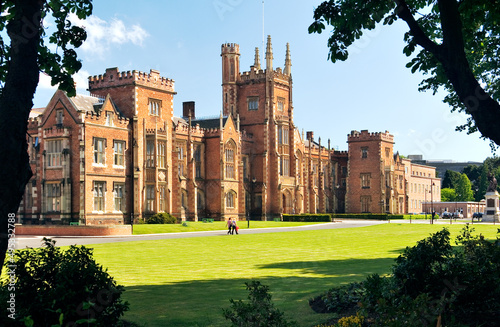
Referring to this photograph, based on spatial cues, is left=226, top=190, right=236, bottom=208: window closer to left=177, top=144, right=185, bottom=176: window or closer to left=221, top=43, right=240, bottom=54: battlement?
left=177, top=144, right=185, bottom=176: window

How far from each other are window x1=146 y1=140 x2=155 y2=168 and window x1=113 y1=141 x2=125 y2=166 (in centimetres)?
340

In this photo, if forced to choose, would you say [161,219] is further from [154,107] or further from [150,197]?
[154,107]

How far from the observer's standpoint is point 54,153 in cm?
4972

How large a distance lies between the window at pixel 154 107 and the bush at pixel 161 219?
32.7 ft

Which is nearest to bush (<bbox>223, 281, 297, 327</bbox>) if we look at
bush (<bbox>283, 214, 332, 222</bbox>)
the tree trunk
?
the tree trunk

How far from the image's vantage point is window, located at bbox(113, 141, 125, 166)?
5159 cm

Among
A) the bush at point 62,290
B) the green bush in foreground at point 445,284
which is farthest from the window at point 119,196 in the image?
the bush at point 62,290

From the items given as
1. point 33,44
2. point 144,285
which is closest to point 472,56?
point 144,285

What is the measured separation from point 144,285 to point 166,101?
142 ft

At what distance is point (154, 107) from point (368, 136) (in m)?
49.8

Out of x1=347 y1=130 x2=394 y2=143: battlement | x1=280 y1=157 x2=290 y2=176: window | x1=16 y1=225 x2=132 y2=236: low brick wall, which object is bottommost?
x1=16 y1=225 x2=132 y2=236: low brick wall

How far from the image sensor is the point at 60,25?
36.2 feet

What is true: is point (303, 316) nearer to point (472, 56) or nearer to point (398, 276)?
point (398, 276)

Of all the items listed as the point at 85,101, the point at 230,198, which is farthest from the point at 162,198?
the point at 230,198
